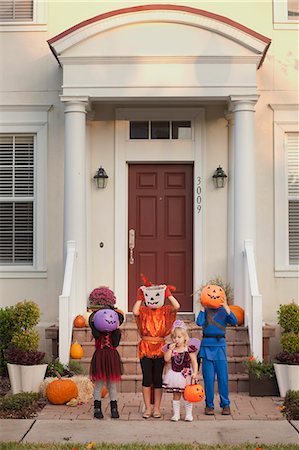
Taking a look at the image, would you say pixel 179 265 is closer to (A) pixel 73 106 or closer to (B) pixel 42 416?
(A) pixel 73 106

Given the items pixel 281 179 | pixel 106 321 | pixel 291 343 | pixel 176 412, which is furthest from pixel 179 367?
pixel 281 179

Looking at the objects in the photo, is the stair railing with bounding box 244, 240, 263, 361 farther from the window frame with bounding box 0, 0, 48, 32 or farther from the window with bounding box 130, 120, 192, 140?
the window frame with bounding box 0, 0, 48, 32

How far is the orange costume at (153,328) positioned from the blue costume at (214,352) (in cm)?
36

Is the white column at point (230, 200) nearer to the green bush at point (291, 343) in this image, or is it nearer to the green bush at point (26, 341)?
the green bush at point (291, 343)

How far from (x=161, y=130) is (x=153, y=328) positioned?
4164 millimetres

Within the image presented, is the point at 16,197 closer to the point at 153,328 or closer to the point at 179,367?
the point at 153,328

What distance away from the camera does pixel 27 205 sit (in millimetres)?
11188

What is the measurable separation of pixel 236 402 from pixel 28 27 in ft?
20.4

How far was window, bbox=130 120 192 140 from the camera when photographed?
1110 centimetres

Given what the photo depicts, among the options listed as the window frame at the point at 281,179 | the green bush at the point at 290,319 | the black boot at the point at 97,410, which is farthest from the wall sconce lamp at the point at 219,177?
the black boot at the point at 97,410

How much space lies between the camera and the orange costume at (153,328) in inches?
304

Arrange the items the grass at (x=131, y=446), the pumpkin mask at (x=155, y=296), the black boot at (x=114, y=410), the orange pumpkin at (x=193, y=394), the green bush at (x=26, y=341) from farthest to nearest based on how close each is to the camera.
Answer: the green bush at (x=26, y=341) < the pumpkin mask at (x=155, y=296) < the black boot at (x=114, y=410) < the orange pumpkin at (x=193, y=394) < the grass at (x=131, y=446)

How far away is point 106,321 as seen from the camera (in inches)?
304

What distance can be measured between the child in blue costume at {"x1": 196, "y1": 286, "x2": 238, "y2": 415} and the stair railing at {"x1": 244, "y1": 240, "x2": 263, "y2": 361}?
1302 mm
